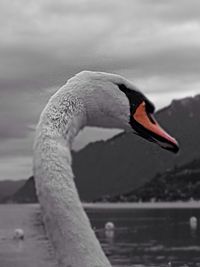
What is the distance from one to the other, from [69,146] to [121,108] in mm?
530

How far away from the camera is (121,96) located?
4.38 m

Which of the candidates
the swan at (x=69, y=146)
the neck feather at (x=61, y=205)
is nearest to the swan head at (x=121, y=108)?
the swan at (x=69, y=146)

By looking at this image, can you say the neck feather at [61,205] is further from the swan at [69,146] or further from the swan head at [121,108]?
the swan head at [121,108]

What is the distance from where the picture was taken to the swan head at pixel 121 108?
4238mm

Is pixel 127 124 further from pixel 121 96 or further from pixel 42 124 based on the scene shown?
pixel 42 124

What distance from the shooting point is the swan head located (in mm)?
4238

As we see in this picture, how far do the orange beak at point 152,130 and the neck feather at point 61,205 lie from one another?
675 mm

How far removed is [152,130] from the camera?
4.46 metres

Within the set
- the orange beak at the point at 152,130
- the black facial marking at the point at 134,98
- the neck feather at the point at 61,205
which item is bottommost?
the neck feather at the point at 61,205

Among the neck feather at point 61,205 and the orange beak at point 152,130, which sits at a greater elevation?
the orange beak at point 152,130

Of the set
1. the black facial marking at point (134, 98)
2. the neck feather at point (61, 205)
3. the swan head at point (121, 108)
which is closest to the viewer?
the neck feather at point (61, 205)

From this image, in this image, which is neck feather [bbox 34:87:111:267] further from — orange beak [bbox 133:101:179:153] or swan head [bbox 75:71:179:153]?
orange beak [bbox 133:101:179:153]

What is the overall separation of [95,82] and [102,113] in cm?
21

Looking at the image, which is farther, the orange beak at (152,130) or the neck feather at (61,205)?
the orange beak at (152,130)
